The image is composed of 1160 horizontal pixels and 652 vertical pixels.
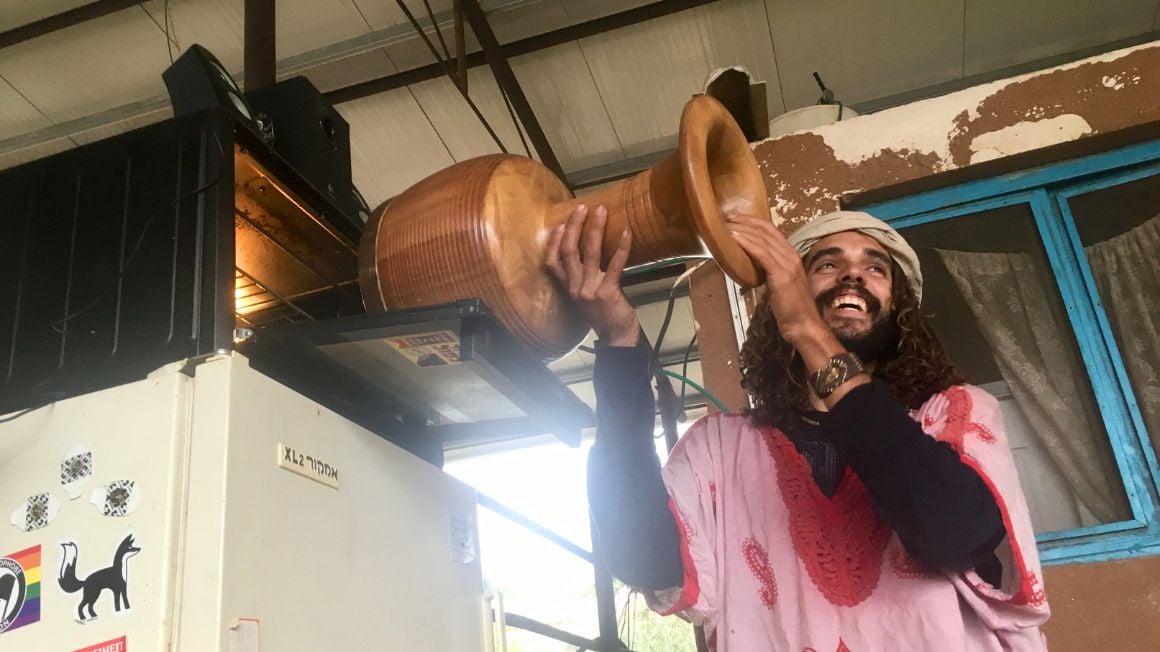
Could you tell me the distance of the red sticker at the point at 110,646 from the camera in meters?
0.61

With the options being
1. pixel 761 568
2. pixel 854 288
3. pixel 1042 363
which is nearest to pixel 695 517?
pixel 761 568

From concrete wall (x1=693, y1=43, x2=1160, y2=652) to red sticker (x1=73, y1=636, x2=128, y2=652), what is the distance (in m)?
1.11

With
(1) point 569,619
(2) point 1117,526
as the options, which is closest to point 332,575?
(2) point 1117,526

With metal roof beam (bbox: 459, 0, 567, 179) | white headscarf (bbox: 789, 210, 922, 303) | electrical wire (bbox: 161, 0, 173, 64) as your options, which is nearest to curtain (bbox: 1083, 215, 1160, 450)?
white headscarf (bbox: 789, 210, 922, 303)

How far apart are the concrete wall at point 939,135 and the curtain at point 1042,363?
9.3 inches

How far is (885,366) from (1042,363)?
2.43ft

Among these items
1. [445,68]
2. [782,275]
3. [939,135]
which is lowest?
[782,275]

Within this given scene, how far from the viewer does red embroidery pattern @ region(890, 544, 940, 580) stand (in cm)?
89

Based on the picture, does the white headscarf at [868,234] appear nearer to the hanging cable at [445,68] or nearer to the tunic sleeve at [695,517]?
the tunic sleeve at [695,517]

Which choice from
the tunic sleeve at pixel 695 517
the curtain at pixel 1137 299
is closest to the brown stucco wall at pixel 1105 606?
the curtain at pixel 1137 299

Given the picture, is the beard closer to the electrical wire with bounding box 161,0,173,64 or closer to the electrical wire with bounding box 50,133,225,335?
the electrical wire with bounding box 50,133,225,335

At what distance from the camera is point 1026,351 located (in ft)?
5.45

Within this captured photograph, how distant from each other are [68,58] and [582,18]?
1.55 m

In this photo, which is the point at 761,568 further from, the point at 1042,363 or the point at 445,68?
the point at 445,68
